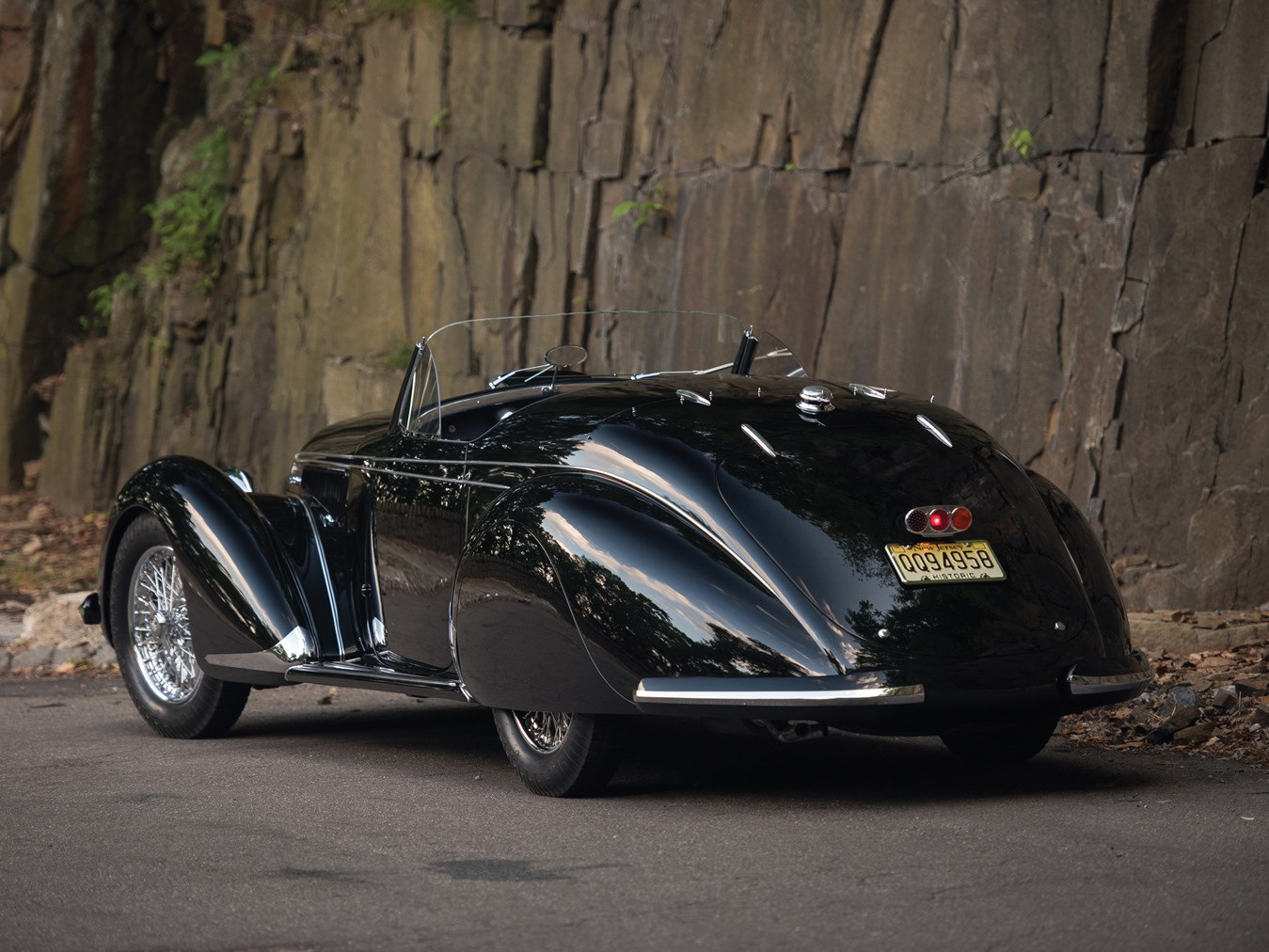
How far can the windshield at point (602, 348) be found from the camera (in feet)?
21.4

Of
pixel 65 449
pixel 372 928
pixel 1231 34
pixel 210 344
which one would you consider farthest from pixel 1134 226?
pixel 65 449

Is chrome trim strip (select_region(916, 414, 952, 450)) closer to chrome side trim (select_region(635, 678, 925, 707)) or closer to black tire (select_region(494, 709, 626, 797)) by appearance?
chrome side trim (select_region(635, 678, 925, 707))

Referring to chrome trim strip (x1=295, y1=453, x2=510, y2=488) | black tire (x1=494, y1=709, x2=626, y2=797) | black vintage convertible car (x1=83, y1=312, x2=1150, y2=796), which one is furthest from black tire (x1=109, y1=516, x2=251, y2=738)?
black tire (x1=494, y1=709, x2=626, y2=797)

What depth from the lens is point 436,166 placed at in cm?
1437

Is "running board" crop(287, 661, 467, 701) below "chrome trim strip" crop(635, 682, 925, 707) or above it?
below

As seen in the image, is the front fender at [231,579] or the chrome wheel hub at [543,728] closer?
the chrome wheel hub at [543,728]

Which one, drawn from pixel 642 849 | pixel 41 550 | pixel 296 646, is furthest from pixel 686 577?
pixel 41 550

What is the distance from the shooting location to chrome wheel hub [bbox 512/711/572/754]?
527cm

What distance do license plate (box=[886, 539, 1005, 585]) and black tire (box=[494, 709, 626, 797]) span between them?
3.14ft

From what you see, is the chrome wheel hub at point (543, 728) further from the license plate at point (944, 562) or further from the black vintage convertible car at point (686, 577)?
the license plate at point (944, 562)

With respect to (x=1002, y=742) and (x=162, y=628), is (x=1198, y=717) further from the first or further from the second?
(x=162, y=628)

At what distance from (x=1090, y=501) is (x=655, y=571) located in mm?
4473

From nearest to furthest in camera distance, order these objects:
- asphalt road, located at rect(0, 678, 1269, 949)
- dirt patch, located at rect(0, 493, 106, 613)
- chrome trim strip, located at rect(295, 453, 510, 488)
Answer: asphalt road, located at rect(0, 678, 1269, 949) < chrome trim strip, located at rect(295, 453, 510, 488) < dirt patch, located at rect(0, 493, 106, 613)

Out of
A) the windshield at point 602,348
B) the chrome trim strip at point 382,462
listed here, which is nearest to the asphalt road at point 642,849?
the chrome trim strip at point 382,462
